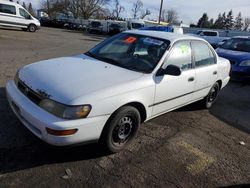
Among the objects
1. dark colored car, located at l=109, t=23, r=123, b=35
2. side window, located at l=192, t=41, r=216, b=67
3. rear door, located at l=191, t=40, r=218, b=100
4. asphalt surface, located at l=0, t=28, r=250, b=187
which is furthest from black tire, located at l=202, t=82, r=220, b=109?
dark colored car, located at l=109, t=23, r=123, b=35

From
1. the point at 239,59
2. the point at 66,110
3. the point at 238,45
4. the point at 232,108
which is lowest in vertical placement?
the point at 232,108

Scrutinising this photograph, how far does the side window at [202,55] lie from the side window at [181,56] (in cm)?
22

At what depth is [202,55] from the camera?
4.92 meters

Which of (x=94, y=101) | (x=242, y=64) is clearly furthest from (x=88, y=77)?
(x=242, y=64)

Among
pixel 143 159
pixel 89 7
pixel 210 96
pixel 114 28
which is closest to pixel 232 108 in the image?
pixel 210 96

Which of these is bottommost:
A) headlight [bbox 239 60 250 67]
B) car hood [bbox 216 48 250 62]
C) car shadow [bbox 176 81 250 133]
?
car shadow [bbox 176 81 250 133]

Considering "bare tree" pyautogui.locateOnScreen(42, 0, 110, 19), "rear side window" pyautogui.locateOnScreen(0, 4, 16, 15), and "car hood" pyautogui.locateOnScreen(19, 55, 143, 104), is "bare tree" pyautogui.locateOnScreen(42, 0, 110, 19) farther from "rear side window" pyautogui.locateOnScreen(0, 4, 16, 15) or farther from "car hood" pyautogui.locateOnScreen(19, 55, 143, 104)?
"car hood" pyautogui.locateOnScreen(19, 55, 143, 104)

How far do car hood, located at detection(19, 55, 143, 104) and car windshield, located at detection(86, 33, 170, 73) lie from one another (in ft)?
0.68

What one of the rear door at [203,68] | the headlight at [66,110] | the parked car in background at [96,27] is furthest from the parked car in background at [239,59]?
the parked car in background at [96,27]

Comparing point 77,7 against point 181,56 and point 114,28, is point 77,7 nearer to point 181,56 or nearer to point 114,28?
point 114,28

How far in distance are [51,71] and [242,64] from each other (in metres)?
6.88

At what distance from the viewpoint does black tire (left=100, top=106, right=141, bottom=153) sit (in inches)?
128

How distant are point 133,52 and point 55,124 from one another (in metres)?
1.98

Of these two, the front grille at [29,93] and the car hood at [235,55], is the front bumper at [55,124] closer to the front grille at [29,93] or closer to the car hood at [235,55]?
the front grille at [29,93]
